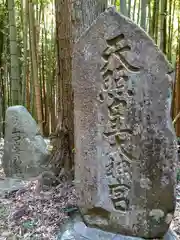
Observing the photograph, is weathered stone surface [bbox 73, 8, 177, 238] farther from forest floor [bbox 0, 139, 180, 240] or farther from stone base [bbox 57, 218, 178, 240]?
forest floor [bbox 0, 139, 180, 240]

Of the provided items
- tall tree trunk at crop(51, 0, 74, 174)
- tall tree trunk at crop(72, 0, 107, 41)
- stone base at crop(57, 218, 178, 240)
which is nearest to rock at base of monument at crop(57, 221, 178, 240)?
stone base at crop(57, 218, 178, 240)

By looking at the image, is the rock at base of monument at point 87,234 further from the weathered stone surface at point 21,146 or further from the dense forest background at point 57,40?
the weathered stone surface at point 21,146

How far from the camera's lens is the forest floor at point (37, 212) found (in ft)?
6.99

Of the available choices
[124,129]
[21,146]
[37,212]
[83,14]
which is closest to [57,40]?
[83,14]

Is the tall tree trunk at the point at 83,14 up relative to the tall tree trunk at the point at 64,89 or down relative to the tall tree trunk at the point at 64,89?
up

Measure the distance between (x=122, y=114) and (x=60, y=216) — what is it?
923 millimetres

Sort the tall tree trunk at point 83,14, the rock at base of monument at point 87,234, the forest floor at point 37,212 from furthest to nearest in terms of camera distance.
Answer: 1. the tall tree trunk at point 83,14
2. the forest floor at point 37,212
3. the rock at base of monument at point 87,234

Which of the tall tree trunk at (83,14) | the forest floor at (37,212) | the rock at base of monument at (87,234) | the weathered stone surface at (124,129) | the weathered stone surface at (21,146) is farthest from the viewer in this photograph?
the weathered stone surface at (21,146)

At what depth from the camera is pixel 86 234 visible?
1.90 m

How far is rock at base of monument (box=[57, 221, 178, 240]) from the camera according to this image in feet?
6.07

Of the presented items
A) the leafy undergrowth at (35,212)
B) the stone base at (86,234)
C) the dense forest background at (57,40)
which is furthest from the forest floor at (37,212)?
the dense forest background at (57,40)

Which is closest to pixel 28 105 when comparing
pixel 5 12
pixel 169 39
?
pixel 5 12

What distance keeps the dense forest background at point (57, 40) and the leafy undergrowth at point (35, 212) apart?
1.64 feet

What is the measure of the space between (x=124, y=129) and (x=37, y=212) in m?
1.02
